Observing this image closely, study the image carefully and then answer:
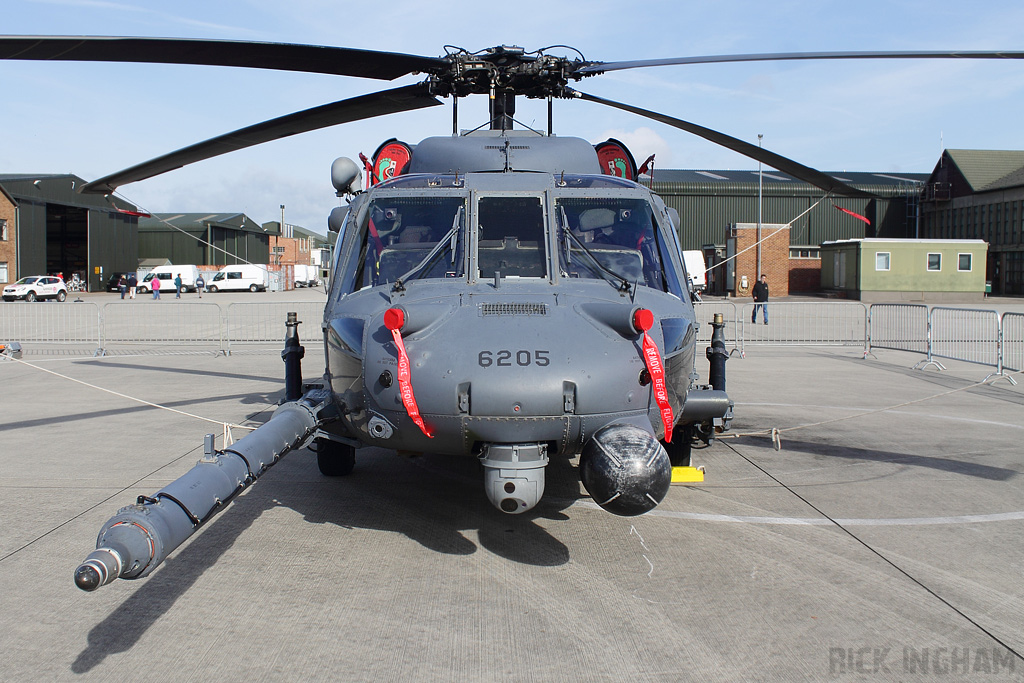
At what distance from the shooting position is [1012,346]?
17.4 m

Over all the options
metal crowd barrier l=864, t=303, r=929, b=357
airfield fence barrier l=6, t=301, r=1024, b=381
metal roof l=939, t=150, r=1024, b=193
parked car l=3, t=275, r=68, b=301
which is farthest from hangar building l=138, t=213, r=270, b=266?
metal crowd barrier l=864, t=303, r=929, b=357

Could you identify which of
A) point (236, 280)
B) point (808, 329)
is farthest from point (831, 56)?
point (236, 280)

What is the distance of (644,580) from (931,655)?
1438 mm

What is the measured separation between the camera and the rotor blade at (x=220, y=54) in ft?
14.7

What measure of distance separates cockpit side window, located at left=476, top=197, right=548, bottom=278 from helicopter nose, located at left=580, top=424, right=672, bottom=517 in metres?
1.55

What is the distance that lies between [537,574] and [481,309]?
5.04ft

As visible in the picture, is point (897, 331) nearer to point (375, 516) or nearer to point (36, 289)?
point (375, 516)

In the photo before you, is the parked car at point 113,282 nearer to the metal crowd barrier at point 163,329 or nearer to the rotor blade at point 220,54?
the metal crowd barrier at point 163,329

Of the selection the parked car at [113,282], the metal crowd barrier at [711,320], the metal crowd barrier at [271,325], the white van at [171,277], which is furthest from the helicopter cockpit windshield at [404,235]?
the parked car at [113,282]

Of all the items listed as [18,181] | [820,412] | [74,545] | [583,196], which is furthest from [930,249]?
[18,181]

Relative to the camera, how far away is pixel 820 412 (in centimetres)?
975

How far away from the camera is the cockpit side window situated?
203 inches

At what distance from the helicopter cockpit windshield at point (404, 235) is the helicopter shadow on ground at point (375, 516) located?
165 cm

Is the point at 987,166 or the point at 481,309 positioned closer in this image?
the point at 481,309
